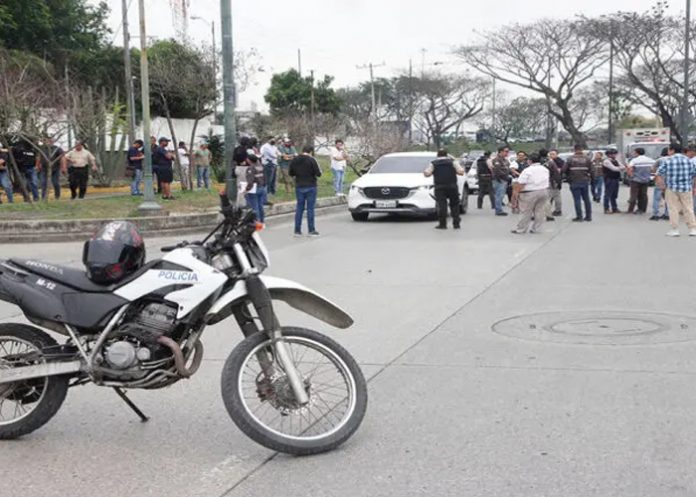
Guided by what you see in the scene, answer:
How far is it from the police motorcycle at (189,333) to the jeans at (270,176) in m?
16.9

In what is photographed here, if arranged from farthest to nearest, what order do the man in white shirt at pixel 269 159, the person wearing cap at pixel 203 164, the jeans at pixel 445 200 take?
the person wearing cap at pixel 203 164
the man in white shirt at pixel 269 159
the jeans at pixel 445 200

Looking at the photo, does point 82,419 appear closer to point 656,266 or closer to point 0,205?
point 656,266

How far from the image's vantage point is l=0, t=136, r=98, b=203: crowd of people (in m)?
19.4

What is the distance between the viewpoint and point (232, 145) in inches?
730

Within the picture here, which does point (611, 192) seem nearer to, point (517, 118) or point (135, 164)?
point (135, 164)

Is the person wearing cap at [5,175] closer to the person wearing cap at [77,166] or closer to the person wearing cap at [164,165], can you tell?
the person wearing cap at [77,166]

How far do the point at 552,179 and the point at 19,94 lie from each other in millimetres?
12391

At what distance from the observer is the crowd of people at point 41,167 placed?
1942 centimetres

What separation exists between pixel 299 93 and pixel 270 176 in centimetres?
4416

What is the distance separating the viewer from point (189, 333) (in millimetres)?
4617

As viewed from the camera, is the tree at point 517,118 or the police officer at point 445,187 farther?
the tree at point 517,118

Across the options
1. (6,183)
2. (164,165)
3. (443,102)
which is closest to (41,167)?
(6,183)

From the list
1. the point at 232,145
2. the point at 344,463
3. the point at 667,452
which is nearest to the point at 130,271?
the point at 344,463

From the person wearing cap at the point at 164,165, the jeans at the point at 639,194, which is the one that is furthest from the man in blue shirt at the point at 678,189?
the person wearing cap at the point at 164,165
